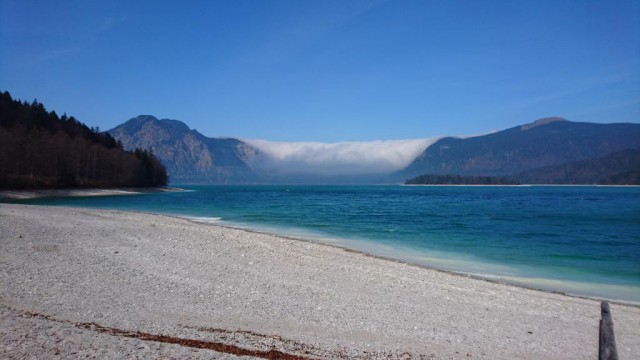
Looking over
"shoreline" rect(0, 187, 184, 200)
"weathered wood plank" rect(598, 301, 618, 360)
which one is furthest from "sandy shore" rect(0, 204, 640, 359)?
"shoreline" rect(0, 187, 184, 200)

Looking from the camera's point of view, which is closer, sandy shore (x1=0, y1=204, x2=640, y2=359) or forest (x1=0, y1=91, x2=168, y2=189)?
sandy shore (x1=0, y1=204, x2=640, y2=359)

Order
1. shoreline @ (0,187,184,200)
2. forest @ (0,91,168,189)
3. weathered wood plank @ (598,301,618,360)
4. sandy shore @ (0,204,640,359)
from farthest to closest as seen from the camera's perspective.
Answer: forest @ (0,91,168,189) < shoreline @ (0,187,184,200) < sandy shore @ (0,204,640,359) < weathered wood plank @ (598,301,618,360)

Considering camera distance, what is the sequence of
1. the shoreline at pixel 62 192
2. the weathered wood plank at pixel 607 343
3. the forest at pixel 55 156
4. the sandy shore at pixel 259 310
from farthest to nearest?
1. the forest at pixel 55 156
2. the shoreline at pixel 62 192
3. the sandy shore at pixel 259 310
4. the weathered wood plank at pixel 607 343

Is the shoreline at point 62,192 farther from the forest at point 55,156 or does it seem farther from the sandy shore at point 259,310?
the sandy shore at point 259,310

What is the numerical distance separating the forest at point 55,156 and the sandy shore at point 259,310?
60.4m

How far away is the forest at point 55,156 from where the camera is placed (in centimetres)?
6456

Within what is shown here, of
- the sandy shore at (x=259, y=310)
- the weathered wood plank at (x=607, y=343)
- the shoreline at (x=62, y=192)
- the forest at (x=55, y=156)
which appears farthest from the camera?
the forest at (x=55, y=156)

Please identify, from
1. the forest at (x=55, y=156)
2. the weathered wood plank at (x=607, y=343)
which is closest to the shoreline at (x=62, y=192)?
the forest at (x=55, y=156)

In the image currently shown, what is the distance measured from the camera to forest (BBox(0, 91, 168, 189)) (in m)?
64.6

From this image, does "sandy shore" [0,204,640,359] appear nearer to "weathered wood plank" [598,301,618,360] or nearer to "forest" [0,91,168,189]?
"weathered wood plank" [598,301,618,360]

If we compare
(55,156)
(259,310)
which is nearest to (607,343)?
(259,310)

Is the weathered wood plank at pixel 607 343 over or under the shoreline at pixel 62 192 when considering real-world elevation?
under

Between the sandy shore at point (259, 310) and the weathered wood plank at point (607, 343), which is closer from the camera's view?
the weathered wood plank at point (607, 343)

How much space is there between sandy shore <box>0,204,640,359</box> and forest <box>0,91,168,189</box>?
198 ft
